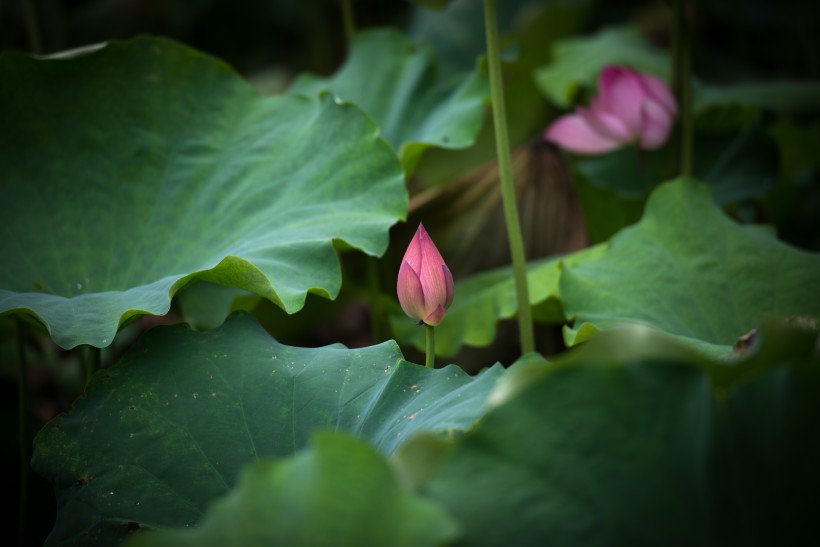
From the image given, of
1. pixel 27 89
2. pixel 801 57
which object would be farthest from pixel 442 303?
pixel 801 57

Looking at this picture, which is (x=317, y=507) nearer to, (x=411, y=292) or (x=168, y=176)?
(x=411, y=292)

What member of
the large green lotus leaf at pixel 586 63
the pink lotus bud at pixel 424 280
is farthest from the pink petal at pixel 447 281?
the large green lotus leaf at pixel 586 63

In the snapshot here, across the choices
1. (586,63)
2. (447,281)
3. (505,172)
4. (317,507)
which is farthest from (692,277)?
(586,63)

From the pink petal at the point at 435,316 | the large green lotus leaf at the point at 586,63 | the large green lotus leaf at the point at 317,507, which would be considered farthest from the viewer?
the large green lotus leaf at the point at 586,63

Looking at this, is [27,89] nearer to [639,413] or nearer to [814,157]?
[639,413]

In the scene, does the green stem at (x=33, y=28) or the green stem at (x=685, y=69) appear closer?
the green stem at (x=685, y=69)

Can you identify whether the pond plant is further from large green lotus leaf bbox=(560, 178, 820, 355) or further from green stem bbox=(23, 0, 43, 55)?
green stem bbox=(23, 0, 43, 55)

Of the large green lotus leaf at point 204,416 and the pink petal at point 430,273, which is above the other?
the pink petal at point 430,273

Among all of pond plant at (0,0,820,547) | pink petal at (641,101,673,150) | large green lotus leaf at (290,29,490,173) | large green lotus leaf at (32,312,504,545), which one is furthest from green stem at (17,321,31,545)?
pink petal at (641,101,673,150)

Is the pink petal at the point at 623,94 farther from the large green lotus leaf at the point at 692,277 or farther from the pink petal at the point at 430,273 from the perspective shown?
the pink petal at the point at 430,273
